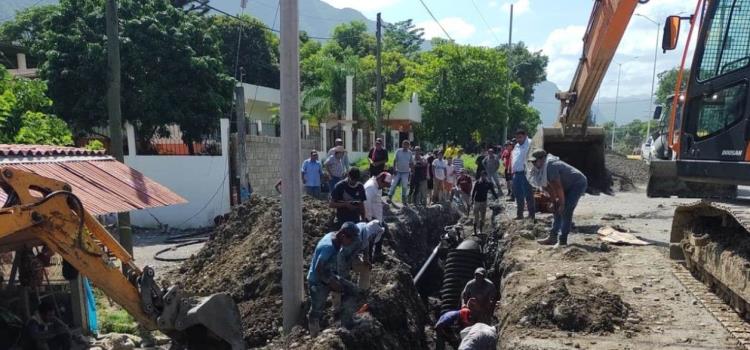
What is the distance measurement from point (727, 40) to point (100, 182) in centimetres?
744

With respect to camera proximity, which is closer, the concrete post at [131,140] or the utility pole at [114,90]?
the utility pole at [114,90]

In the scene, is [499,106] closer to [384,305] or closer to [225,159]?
[225,159]

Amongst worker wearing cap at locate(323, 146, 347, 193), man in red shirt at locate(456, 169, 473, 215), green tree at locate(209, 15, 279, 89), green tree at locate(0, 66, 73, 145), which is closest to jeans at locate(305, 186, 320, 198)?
worker wearing cap at locate(323, 146, 347, 193)

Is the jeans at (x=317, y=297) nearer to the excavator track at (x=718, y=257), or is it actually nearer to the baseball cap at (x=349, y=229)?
the baseball cap at (x=349, y=229)

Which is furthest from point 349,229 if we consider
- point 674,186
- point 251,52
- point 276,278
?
point 251,52

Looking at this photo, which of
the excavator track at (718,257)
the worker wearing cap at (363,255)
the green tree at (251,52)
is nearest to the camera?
the excavator track at (718,257)

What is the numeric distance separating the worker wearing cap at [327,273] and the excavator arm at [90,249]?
141 centimetres

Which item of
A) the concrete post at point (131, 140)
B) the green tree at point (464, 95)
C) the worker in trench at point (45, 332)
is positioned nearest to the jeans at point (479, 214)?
the worker in trench at point (45, 332)

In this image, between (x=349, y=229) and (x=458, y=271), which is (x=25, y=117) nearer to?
(x=349, y=229)

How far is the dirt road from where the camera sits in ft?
17.8

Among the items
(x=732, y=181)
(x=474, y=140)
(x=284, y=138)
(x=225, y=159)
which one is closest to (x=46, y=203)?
(x=284, y=138)

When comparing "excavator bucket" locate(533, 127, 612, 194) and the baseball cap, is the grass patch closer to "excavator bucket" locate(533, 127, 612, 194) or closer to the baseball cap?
the baseball cap

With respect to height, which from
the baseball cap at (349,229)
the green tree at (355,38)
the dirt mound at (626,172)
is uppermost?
the green tree at (355,38)

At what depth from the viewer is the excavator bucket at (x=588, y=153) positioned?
15844mm
